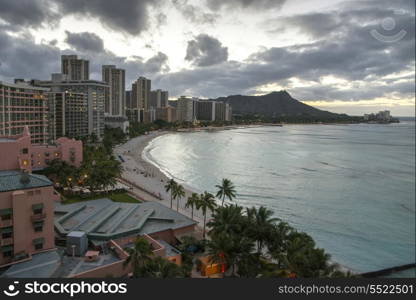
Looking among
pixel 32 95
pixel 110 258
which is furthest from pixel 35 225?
pixel 32 95

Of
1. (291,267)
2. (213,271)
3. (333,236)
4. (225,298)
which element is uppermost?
(225,298)

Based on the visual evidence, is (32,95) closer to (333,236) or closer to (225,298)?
(333,236)

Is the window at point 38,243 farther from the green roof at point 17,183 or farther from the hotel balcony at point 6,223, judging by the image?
the green roof at point 17,183

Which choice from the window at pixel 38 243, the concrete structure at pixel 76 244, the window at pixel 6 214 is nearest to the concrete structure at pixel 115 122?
the window at pixel 38 243

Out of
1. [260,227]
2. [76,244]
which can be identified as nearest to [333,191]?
[260,227]

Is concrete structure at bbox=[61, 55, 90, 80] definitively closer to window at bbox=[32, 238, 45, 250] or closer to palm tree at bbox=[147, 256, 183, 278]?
window at bbox=[32, 238, 45, 250]
